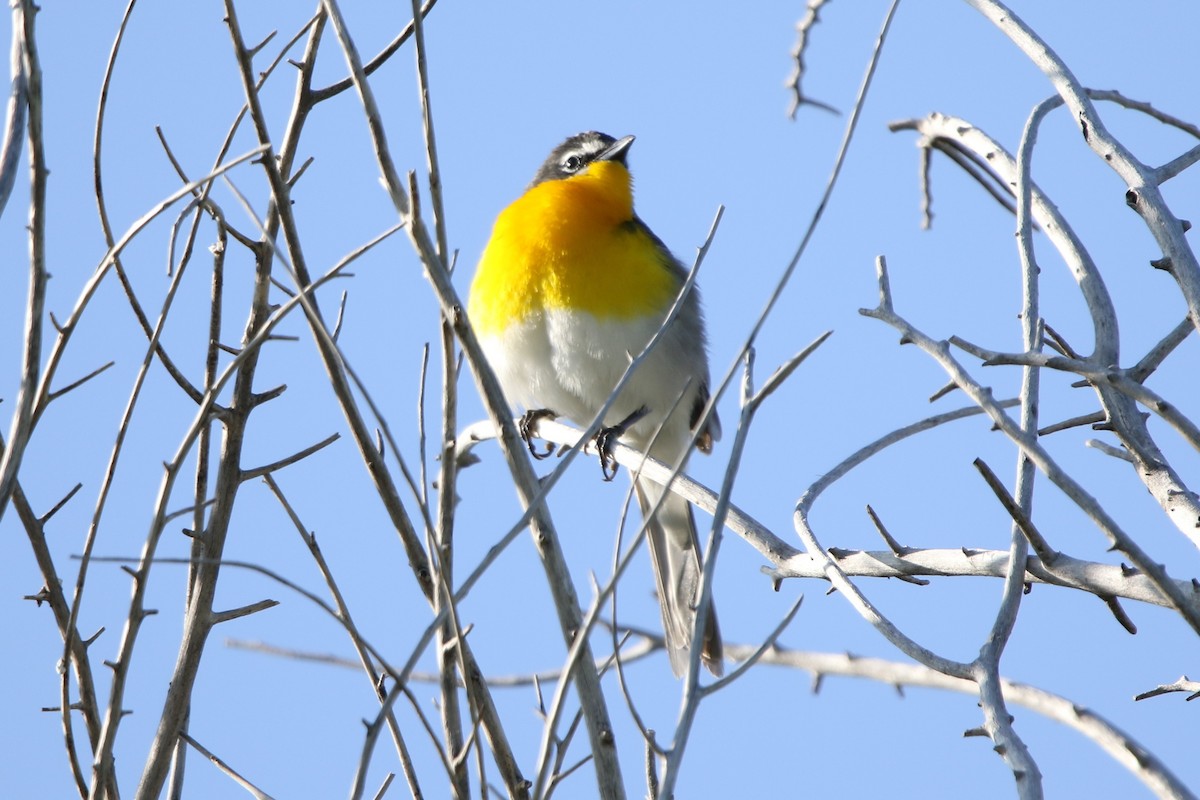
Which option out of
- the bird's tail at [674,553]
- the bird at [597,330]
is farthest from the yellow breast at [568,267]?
the bird's tail at [674,553]

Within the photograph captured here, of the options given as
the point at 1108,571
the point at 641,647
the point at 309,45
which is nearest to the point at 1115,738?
the point at 1108,571

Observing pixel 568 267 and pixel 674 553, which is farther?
pixel 674 553

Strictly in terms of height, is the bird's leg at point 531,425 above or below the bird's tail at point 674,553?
above

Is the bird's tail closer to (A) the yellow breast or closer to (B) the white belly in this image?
(B) the white belly

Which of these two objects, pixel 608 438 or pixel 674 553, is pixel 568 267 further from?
pixel 674 553

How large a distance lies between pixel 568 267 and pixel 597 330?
311 millimetres

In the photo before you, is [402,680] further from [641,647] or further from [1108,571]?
[641,647]

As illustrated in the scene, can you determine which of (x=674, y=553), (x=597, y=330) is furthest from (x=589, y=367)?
(x=674, y=553)

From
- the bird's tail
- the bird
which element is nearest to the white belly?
the bird

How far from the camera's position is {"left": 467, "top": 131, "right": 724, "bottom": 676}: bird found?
5.54 metres

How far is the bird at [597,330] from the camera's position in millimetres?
5535

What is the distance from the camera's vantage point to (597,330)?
5512 millimetres

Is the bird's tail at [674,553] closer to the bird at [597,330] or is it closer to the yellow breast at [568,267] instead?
the bird at [597,330]

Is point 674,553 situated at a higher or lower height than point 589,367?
lower
